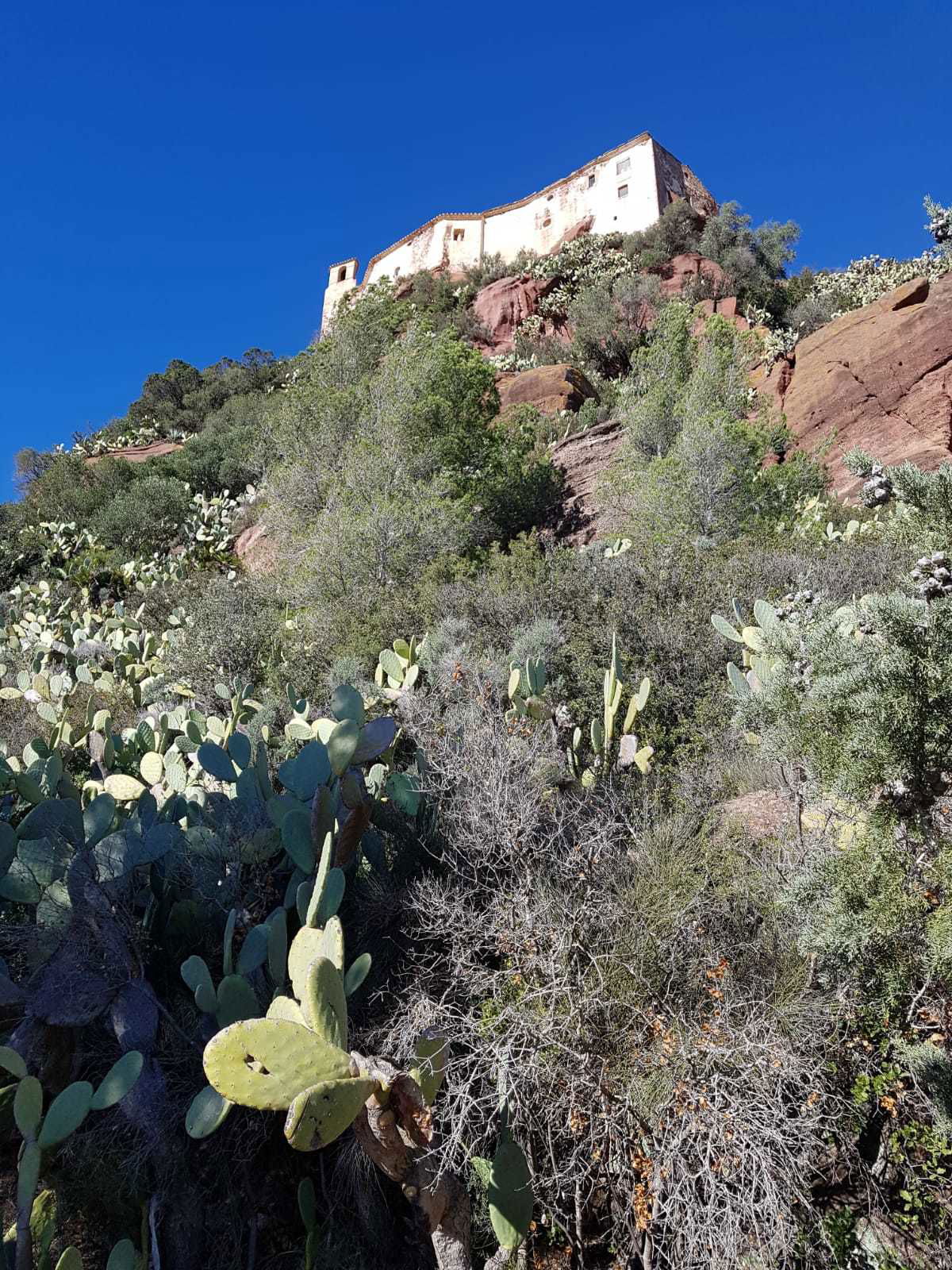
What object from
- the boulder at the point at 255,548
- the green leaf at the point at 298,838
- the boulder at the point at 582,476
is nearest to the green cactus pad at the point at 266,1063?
the green leaf at the point at 298,838

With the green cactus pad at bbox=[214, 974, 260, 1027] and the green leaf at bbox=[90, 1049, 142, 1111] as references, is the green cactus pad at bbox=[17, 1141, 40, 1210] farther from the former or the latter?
the green cactus pad at bbox=[214, 974, 260, 1027]

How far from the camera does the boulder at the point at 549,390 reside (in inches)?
776

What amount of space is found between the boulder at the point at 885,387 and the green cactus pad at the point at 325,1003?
13.6 metres

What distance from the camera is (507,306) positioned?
29.2 meters

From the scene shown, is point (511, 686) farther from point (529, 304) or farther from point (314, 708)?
point (529, 304)

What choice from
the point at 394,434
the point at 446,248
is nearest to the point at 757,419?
the point at 394,434

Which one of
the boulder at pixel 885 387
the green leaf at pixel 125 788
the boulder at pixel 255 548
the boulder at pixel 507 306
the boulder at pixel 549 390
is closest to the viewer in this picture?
the green leaf at pixel 125 788

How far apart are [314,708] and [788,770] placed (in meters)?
4.18


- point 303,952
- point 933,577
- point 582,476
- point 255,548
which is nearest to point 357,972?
point 303,952

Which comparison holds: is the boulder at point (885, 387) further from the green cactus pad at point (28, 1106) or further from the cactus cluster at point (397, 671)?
the green cactus pad at point (28, 1106)

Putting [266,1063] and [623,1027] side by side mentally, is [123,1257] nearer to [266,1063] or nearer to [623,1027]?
[266,1063]

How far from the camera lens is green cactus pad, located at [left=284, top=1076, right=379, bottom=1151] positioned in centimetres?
175

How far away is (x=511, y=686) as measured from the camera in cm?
495

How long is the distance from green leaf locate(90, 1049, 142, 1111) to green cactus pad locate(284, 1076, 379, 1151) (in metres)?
0.58
